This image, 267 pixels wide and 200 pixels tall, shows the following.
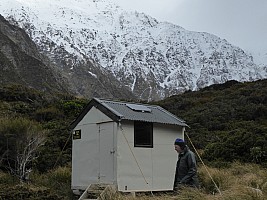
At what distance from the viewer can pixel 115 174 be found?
12.3 meters

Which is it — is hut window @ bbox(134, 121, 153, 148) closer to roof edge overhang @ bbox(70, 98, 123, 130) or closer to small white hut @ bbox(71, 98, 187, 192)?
small white hut @ bbox(71, 98, 187, 192)

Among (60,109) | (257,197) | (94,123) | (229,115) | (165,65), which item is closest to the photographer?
(257,197)

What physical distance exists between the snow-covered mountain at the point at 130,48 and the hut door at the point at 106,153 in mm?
72466

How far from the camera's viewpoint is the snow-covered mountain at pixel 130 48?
103500 millimetres

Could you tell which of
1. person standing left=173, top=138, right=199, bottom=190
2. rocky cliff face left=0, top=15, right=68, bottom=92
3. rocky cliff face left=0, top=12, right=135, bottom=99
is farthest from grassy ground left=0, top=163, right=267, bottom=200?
rocky cliff face left=0, top=15, right=68, bottom=92

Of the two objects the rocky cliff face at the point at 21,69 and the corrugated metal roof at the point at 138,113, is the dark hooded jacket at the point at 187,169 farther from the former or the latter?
the rocky cliff face at the point at 21,69

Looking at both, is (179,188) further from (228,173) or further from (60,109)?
(60,109)

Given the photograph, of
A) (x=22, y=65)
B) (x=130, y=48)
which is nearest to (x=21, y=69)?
(x=22, y=65)

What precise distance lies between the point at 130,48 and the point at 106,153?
371ft

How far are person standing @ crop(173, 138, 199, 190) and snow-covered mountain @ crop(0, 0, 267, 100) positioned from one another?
77.8 m

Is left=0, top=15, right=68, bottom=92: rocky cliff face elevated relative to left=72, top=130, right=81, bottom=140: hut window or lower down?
elevated

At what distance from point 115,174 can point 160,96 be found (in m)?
98.8

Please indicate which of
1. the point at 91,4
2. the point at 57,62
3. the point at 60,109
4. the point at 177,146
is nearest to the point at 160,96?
the point at 57,62

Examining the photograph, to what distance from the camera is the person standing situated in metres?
7.79
